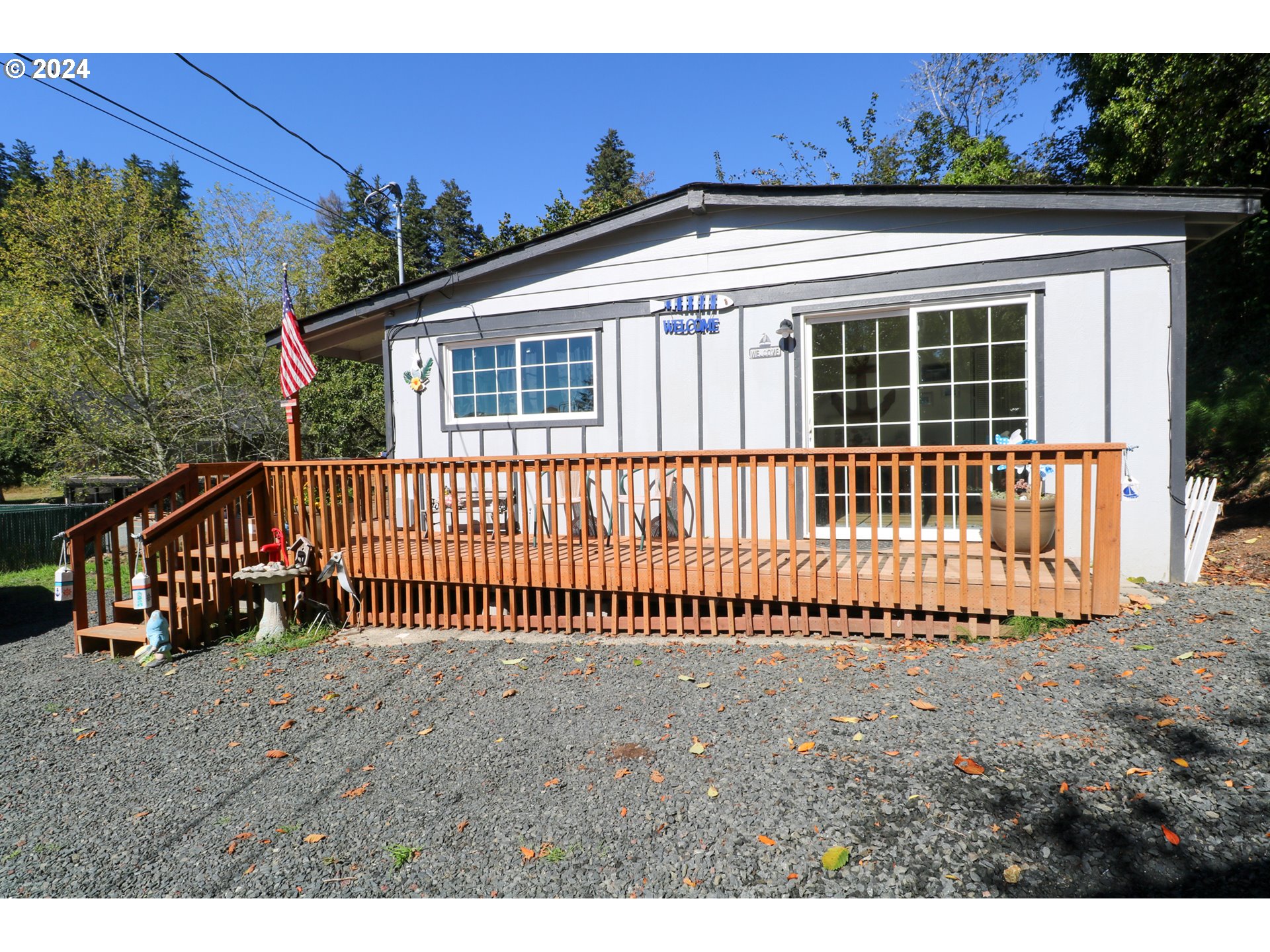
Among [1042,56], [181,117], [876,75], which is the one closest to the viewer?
[181,117]

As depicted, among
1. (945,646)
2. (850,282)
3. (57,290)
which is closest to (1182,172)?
(850,282)

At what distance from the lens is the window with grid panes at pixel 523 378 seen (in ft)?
21.9

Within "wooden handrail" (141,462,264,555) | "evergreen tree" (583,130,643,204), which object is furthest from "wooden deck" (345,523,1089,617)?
"evergreen tree" (583,130,643,204)

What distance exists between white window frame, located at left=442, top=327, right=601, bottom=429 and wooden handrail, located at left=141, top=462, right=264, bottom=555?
2.06 m

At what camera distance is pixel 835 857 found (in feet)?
6.71

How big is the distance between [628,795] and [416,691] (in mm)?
1876

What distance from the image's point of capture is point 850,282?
18.4 ft

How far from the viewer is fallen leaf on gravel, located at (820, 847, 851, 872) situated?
6.61 feet

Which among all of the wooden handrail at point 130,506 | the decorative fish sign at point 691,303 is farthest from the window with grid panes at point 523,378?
the wooden handrail at point 130,506

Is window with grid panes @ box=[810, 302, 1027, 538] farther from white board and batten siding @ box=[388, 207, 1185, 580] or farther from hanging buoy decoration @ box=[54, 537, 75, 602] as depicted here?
hanging buoy decoration @ box=[54, 537, 75, 602]

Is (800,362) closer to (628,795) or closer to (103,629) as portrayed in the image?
(628,795)

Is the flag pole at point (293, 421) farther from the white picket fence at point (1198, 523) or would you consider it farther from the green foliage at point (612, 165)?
the green foliage at point (612, 165)

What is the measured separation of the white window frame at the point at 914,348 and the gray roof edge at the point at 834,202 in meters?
0.72

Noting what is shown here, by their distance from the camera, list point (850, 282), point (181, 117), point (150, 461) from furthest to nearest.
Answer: point (150, 461) < point (181, 117) < point (850, 282)
